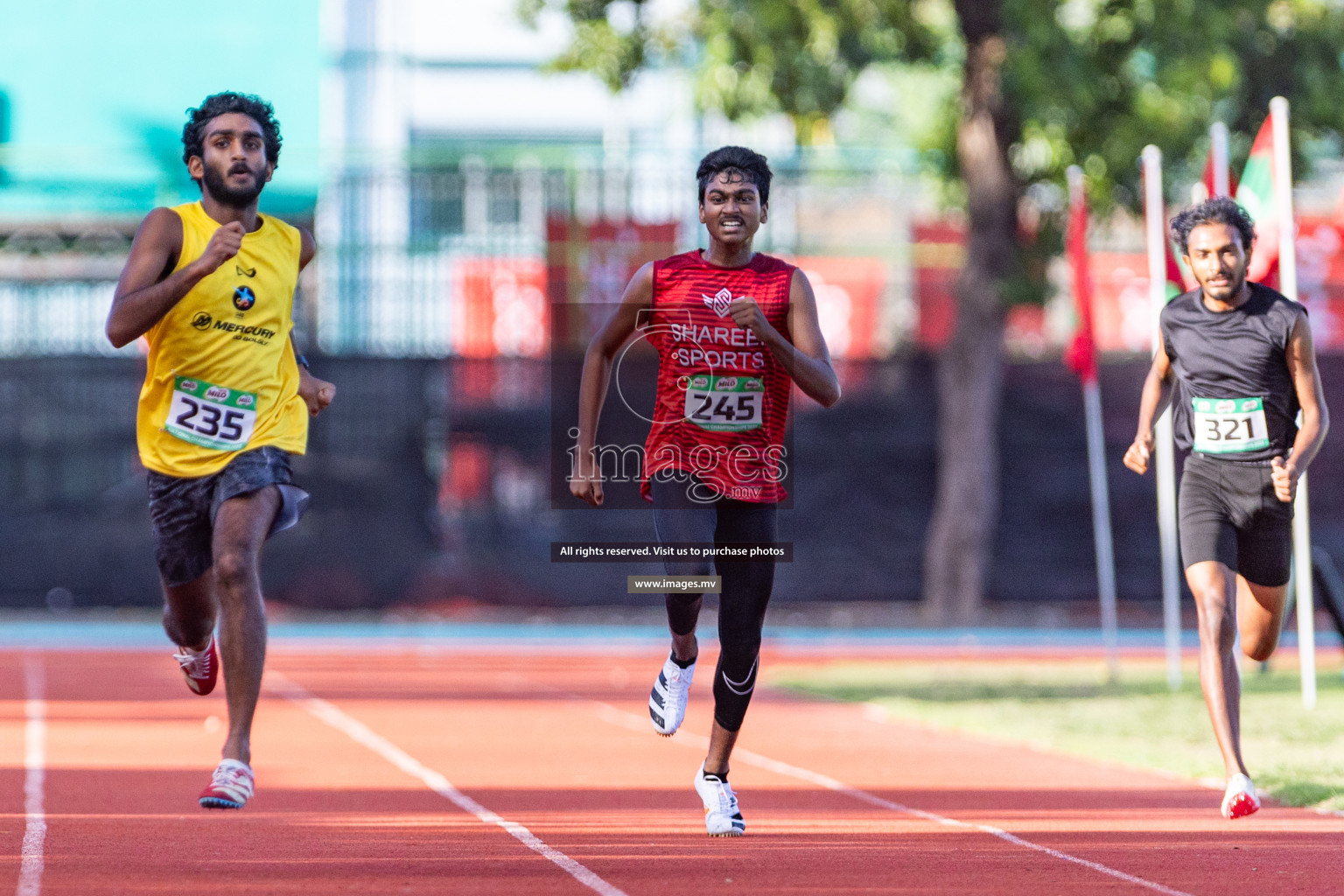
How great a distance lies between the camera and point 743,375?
22.0 feet

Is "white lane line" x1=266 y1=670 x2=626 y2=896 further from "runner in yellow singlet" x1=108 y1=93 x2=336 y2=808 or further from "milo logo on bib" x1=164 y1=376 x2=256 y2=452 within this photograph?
"milo logo on bib" x1=164 y1=376 x2=256 y2=452

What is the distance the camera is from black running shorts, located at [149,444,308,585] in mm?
7172

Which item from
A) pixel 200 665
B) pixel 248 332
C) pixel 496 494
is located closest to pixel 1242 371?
pixel 248 332

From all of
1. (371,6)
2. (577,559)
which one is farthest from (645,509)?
(371,6)

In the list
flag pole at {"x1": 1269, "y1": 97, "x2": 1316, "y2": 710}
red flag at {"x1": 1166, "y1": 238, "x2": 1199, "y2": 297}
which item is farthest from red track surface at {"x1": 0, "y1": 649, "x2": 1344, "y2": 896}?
red flag at {"x1": 1166, "y1": 238, "x2": 1199, "y2": 297}

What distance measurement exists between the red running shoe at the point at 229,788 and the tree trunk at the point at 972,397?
14.5 metres

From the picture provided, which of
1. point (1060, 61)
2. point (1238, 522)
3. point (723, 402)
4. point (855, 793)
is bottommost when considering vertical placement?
point (855, 793)

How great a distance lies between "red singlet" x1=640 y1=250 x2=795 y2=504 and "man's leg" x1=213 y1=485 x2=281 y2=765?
4.65 feet

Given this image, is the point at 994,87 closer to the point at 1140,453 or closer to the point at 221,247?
the point at 1140,453

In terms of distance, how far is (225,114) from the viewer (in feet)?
23.4

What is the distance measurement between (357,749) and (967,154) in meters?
12.1

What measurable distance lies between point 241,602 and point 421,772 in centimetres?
208

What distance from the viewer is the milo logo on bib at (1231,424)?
7488mm

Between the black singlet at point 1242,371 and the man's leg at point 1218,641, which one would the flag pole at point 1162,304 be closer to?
the black singlet at point 1242,371
